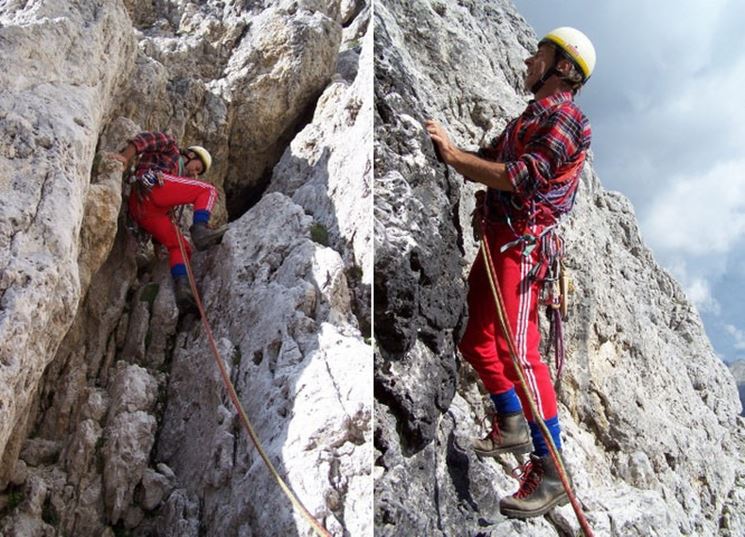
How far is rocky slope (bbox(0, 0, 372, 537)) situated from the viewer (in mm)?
4449

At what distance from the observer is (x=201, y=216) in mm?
6805

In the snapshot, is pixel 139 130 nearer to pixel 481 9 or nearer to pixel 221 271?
pixel 221 271

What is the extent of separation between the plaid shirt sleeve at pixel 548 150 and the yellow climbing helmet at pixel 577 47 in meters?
0.23

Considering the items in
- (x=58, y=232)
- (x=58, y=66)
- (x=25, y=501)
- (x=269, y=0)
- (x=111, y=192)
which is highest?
(x=269, y=0)

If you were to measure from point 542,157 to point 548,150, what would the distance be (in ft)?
0.14

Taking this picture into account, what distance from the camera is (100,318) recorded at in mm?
6246

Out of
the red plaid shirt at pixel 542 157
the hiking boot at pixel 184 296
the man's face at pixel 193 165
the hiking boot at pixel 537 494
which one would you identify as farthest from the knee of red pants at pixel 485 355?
the man's face at pixel 193 165

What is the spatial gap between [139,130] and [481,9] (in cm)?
390

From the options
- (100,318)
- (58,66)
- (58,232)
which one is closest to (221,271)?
(100,318)

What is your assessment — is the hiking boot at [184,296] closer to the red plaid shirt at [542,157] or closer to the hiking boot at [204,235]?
the hiking boot at [204,235]

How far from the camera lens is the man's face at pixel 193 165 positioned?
7.39 m

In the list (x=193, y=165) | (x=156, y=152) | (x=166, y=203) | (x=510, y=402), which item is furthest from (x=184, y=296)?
(x=510, y=402)

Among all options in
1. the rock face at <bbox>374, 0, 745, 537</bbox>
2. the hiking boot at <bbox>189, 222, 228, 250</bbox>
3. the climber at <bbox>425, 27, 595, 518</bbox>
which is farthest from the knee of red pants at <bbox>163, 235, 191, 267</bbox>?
the climber at <bbox>425, 27, 595, 518</bbox>

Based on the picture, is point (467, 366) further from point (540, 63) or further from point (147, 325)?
point (147, 325)
